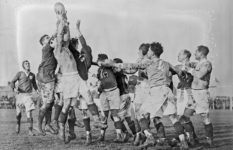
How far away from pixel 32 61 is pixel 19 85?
0.58 ft

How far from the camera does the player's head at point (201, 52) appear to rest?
8.27 ft

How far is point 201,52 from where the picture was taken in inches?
99.6

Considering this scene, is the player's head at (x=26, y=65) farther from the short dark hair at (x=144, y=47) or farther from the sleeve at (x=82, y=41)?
A: the short dark hair at (x=144, y=47)

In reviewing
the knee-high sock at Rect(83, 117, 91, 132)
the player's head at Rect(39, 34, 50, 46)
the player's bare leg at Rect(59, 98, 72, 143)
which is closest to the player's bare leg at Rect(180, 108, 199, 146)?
the knee-high sock at Rect(83, 117, 91, 132)

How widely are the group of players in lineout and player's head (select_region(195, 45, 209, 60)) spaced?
0.04 meters

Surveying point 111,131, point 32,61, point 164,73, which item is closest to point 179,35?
point 164,73

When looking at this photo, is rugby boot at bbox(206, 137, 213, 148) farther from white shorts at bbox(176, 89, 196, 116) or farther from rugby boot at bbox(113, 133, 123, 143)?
rugby boot at bbox(113, 133, 123, 143)

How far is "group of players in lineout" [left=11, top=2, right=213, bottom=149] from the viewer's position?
244 centimetres

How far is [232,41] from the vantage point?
104 inches

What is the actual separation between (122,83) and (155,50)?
0.94ft

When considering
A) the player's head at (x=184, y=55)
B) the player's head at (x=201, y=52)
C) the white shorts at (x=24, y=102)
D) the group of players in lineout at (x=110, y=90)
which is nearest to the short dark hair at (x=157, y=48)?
the group of players in lineout at (x=110, y=90)

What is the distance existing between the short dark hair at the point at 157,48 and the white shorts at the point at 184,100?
259 millimetres

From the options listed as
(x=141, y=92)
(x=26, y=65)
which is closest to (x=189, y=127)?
(x=141, y=92)

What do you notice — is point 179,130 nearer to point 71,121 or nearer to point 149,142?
point 149,142
